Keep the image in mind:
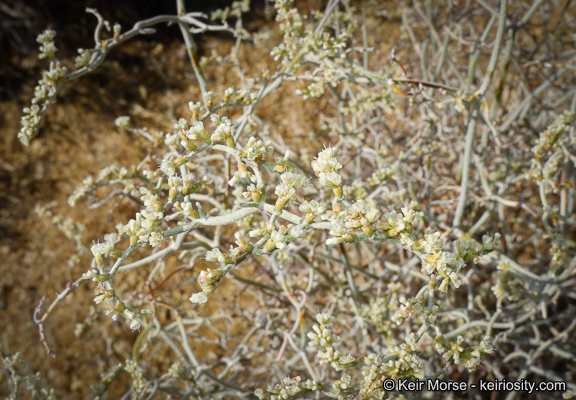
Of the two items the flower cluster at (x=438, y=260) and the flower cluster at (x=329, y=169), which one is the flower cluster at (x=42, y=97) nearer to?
the flower cluster at (x=329, y=169)

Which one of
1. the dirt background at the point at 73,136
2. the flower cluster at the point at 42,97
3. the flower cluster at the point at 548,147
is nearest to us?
the flower cluster at the point at 42,97

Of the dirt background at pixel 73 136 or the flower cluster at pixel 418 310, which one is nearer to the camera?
the flower cluster at pixel 418 310

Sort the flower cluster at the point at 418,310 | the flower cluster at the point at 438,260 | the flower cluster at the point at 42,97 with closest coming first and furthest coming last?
the flower cluster at the point at 438,260 < the flower cluster at the point at 418,310 < the flower cluster at the point at 42,97

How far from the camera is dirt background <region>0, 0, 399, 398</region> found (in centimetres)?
242

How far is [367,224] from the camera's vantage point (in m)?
0.58

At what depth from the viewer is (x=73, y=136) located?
294 cm

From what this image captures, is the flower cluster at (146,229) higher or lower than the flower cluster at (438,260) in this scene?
higher

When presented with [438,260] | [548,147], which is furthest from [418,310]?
[548,147]

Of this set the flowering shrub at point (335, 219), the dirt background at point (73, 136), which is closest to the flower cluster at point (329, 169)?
the flowering shrub at point (335, 219)

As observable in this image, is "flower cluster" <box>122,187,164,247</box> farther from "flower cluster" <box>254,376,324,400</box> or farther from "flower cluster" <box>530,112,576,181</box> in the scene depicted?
"flower cluster" <box>530,112,576,181</box>

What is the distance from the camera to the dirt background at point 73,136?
2416 mm

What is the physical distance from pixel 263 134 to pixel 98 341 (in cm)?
185

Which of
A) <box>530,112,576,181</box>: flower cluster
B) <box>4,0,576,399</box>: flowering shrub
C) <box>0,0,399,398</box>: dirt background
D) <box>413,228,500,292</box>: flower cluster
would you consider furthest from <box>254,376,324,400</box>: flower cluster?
<box>0,0,399,398</box>: dirt background

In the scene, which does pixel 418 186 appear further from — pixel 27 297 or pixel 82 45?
pixel 82 45
